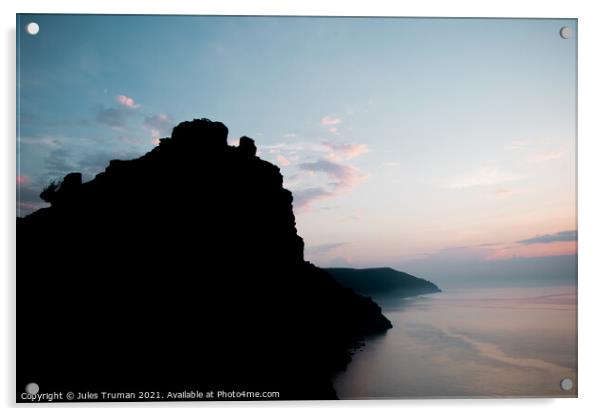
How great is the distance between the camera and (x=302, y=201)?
17.8ft

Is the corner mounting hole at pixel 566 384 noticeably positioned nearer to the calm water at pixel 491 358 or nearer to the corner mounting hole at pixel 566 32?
the calm water at pixel 491 358

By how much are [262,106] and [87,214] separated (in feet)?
9.86

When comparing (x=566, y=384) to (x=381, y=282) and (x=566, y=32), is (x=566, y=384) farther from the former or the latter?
(x=566, y=32)

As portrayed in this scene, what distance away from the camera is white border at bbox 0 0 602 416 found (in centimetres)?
473

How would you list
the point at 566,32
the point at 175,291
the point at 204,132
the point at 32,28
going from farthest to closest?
1. the point at 204,132
2. the point at 175,291
3. the point at 566,32
4. the point at 32,28

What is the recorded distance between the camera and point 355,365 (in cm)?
514

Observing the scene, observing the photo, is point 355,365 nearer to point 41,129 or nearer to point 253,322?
point 253,322

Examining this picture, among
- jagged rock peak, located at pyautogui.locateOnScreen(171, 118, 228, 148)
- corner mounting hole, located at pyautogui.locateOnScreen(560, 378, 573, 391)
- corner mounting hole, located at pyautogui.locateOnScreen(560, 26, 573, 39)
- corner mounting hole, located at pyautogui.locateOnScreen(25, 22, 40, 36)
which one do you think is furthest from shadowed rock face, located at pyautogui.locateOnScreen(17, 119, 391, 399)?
corner mounting hole, located at pyautogui.locateOnScreen(560, 26, 573, 39)

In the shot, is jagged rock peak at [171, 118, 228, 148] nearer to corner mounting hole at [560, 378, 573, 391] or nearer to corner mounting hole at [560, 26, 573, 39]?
corner mounting hole at [560, 26, 573, 39]

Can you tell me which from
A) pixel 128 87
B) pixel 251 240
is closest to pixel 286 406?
pixel 251 240

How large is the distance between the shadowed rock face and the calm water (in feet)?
1.75

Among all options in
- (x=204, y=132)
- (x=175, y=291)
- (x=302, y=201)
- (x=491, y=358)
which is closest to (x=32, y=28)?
(x=204, y=132)

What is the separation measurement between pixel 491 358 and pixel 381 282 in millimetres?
1676
